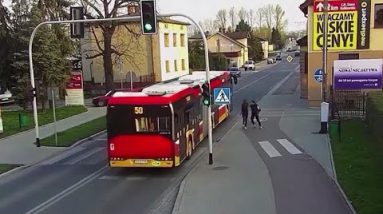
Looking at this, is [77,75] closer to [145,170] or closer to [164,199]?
[145,170]

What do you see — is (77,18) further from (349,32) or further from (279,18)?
(279,18)

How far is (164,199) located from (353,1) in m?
23.9

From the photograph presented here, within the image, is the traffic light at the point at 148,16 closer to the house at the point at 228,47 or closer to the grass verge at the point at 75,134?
the grass verge at the point at 75,134

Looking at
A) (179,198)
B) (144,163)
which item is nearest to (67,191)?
(144,163)

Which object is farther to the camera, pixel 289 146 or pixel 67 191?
pixel 289 146

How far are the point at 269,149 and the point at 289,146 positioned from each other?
1068 mm

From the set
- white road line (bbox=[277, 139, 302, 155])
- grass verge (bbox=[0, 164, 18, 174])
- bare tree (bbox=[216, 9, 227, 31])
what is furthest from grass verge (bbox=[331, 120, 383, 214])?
bare tree (bbox=[216, 9, 227, 31])

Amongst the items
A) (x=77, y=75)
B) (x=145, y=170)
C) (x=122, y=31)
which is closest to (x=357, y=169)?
(x=145, y=170)

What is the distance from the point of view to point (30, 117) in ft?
115

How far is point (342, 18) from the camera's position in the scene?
34125 mm

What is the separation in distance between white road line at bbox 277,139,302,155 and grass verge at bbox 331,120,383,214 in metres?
1.44

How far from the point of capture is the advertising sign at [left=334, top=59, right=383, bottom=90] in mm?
30889

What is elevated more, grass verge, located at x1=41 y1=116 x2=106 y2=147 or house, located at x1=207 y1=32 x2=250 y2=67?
house, located at x1=207 y1=32 x2=250 y2=67

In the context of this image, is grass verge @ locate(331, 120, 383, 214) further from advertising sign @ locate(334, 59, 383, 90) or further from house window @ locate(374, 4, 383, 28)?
house window @ locate(374, 4, 383, 28)
